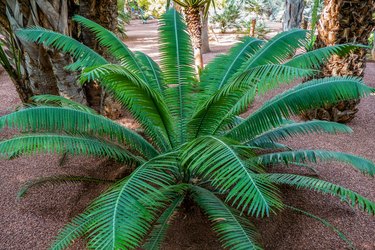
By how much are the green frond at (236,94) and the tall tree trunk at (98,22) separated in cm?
159

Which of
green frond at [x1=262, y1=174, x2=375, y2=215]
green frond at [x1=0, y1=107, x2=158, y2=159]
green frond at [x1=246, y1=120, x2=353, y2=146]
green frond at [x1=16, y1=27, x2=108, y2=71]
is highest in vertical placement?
green frond at [x1=16, y1=27, x2=108, y2=71]

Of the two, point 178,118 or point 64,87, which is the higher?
point 64,87

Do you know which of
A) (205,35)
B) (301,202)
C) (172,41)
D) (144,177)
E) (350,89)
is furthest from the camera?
(205,35)

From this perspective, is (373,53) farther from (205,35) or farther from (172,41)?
(172,41)

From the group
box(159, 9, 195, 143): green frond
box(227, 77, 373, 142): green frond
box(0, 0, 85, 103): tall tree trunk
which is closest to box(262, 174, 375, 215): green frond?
box(227, 77, 373, 142): green frond

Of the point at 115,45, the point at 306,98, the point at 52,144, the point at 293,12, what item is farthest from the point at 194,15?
the point at 293,12

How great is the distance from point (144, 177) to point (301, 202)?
4.08 ft

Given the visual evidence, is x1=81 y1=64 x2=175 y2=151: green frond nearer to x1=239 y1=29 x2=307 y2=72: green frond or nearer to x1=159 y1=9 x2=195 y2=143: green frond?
x1=159 y1=9 x2=195 y2=143: green frond

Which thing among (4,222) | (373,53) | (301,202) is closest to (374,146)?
(301,202)

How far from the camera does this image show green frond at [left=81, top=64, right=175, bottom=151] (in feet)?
4.37

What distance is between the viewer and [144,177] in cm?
153

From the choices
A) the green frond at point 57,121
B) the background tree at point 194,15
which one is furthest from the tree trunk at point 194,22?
the green frond at point 57,121

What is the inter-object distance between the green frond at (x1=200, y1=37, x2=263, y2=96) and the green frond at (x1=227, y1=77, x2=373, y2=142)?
547 millimetres

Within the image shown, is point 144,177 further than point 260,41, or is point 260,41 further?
point 260,41
